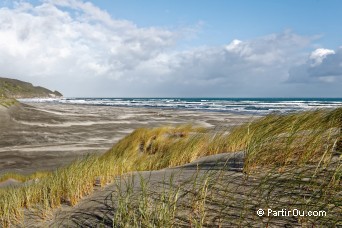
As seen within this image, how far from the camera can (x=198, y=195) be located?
2783 mm

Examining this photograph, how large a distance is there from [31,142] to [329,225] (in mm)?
14723

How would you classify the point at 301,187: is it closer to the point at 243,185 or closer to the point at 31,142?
the point at 243,185

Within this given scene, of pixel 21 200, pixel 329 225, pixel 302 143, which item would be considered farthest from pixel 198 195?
pixel 21 200

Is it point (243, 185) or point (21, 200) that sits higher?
point (243, 185)

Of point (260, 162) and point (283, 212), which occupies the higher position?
point (260, 162)

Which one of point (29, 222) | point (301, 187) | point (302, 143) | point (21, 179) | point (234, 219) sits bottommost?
point (21, 179)

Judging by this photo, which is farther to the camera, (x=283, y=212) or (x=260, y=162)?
(x=260, y=162)

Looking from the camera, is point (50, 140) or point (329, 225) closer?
point (329, 225)

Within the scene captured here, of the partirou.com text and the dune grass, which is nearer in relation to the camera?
the partirou.com text

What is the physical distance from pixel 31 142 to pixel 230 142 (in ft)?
37.3

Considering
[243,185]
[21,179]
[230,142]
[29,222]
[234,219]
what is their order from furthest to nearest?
[21,179], [230,142], [29,222], [243,185], [234,219]

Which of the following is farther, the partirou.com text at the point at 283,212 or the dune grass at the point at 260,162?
the dune grass at the point at 260,162

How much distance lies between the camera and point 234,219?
2436 mm

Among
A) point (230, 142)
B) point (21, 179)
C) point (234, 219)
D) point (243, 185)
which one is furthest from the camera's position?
point (21, 179)
